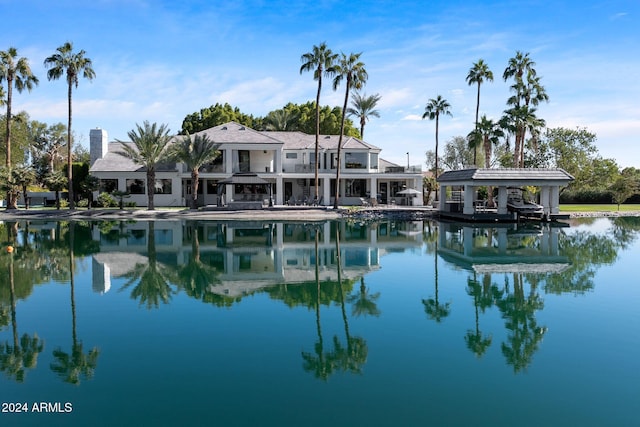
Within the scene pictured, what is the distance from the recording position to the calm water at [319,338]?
23.0 ft

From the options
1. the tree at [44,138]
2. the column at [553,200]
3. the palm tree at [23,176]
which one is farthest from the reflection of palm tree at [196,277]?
the tree at [44,138]

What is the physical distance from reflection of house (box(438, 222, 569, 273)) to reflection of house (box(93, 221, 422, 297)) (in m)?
2.36

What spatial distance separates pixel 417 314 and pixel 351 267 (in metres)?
6.68

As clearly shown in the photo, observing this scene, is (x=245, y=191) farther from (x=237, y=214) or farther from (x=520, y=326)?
(x=520, y=326)

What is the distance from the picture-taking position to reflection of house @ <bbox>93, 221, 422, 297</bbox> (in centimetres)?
1697

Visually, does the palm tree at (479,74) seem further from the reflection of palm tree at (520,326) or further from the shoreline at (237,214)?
the reflection of palm tree at (520,326)

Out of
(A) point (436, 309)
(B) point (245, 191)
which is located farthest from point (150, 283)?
(B) point (245, 191)

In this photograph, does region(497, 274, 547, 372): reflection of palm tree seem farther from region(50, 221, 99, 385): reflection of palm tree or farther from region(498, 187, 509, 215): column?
region(498, 187, 509, 215): column

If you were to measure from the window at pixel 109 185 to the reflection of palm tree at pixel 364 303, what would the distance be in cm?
3974

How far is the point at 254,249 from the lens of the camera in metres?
23.3

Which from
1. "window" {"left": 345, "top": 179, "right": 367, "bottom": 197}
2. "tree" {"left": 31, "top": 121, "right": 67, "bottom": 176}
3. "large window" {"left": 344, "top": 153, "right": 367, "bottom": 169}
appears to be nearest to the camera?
"large window" {"left": 344, "top": 153, "right": 367, "bottom": 169}

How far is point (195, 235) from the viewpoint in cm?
2848

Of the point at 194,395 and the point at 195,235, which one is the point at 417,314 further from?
the point at 195,235

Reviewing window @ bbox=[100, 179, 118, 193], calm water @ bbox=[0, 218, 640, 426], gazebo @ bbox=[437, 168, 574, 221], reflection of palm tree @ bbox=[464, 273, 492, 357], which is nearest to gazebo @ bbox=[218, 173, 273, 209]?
window @ bbox=[100, 179, 118, 193]
